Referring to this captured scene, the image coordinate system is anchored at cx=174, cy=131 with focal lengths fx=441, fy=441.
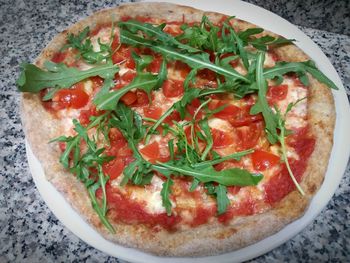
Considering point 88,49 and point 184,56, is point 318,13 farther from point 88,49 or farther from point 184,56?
point 88,49

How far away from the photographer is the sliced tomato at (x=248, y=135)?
1.99 m

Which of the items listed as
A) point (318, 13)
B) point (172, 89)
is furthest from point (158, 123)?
point (318, 13)

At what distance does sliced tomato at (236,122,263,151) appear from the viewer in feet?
6.54

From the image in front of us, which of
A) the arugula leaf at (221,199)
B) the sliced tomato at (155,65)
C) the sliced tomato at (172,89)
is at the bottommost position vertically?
the arugula leaf at (221,199)

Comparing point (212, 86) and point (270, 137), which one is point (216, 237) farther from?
point (212, 86)

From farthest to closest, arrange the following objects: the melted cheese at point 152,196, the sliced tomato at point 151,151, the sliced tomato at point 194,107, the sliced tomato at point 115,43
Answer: the sliced tomato at point 115,43 < the sliced tomato at point 194,107 < the sliced tomato at point 151,151 < the melted cheese at point 152,196

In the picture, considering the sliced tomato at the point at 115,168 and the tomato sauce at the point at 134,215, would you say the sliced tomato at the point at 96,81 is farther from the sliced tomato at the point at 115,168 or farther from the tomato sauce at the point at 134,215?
the tomato sauce at the point at 134,215

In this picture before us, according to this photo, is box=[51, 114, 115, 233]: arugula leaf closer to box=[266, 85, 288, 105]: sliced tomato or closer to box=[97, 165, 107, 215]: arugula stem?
box=[97, 165, 107, 215]: arugula stem

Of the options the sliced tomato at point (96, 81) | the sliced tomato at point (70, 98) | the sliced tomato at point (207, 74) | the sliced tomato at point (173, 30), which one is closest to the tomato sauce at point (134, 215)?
the sliced tomato at point (70, 98)

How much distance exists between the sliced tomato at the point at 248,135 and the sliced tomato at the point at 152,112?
0.38 metres

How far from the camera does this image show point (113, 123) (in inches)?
76.8

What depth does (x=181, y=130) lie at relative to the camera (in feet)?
6.26

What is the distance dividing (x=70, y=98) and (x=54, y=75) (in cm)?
13

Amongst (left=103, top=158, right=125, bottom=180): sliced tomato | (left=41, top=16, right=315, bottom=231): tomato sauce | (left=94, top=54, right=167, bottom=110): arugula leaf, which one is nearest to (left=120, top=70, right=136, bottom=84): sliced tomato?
(left=41, top=16, right=315, bottom=231): tomato sauce
